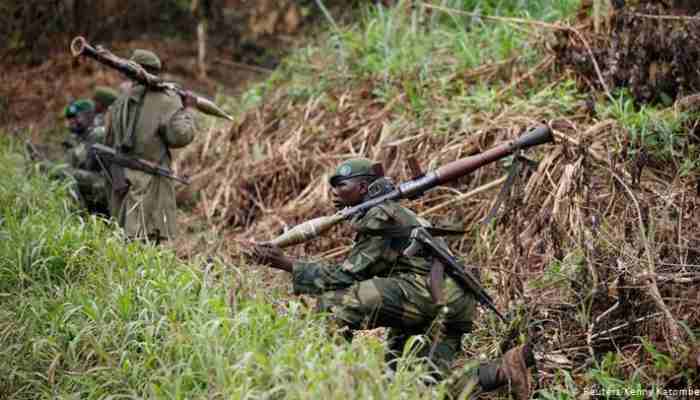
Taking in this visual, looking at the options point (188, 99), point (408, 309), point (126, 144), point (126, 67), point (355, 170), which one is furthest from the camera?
point (188, 99)

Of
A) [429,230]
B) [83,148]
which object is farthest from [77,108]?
[429,230]

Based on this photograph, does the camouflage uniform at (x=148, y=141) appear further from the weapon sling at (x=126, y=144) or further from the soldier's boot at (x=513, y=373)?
the soldier's boot at (x=513, y=373)

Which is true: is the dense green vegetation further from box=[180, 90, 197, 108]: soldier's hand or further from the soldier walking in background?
box=[180, 90, 197, 108]: soldier's hand

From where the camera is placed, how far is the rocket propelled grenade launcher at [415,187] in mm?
5102

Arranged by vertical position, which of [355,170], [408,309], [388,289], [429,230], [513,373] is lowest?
[513,373]

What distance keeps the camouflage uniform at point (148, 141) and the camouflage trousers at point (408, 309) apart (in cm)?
256

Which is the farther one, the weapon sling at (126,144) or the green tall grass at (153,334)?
the weapon sling at (126,144)

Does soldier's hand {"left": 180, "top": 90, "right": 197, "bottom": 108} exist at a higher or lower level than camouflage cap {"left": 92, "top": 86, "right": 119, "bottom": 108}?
higher

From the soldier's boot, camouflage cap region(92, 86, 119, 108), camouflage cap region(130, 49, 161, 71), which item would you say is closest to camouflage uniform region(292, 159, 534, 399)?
the soldier's boot

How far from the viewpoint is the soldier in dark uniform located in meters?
4.87

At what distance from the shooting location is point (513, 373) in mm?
4809

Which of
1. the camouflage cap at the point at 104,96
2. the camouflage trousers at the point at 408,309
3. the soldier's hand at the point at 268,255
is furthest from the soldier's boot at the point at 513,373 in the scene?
the camouflage cap at the point at 104,96

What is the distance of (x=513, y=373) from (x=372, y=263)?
0.94 m

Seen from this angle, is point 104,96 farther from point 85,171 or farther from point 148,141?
point 148,141
